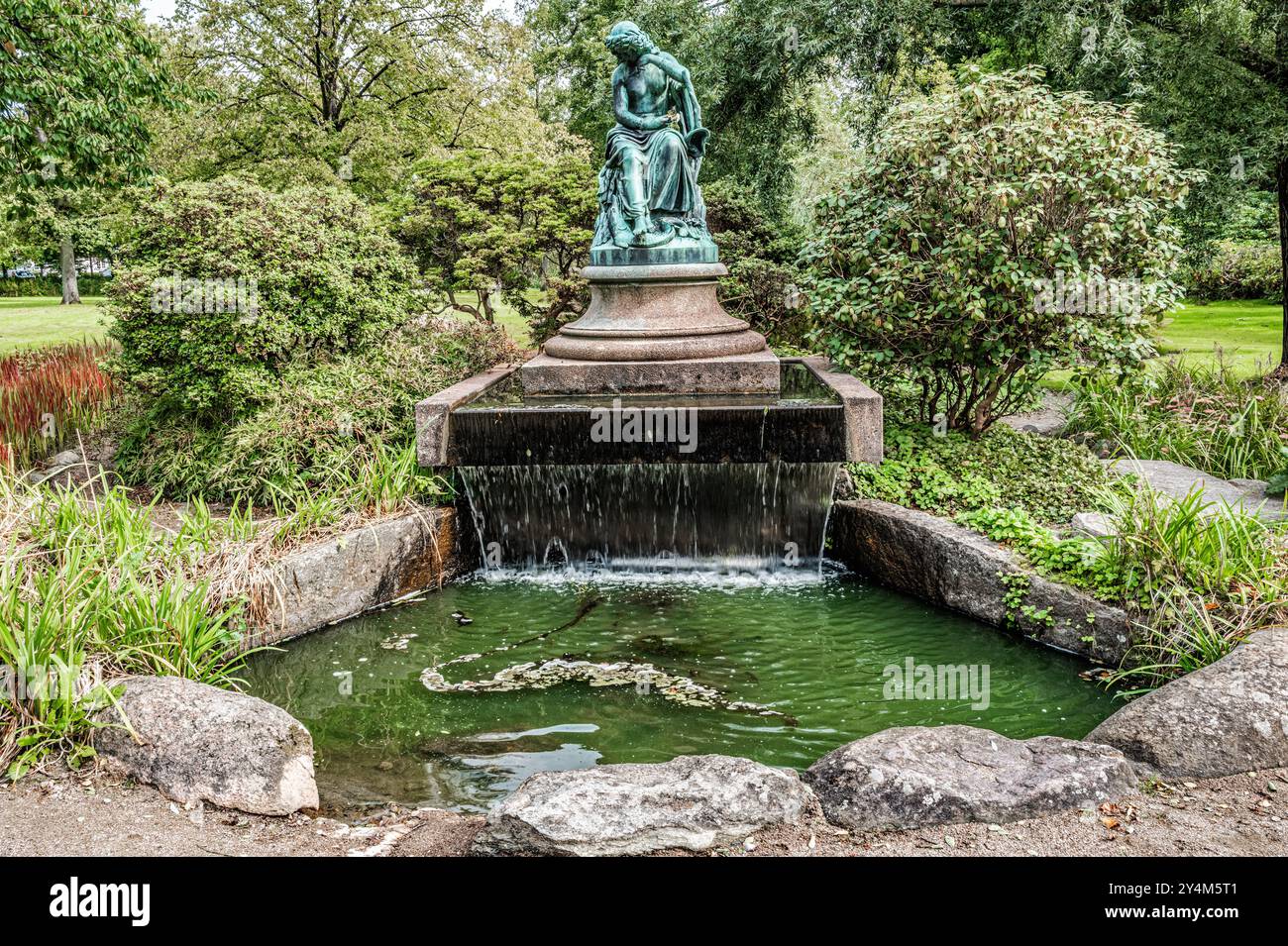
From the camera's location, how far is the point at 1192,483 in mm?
6652

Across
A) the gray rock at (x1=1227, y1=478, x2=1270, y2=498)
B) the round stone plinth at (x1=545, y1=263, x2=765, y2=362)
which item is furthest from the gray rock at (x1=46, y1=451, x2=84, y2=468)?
the gray rock at (x1=1227, y1=478, x2=1270, y2=498)

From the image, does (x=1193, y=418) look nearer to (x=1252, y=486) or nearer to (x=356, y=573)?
(x=1252, y=486)

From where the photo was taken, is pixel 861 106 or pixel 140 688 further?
pixel 861 106

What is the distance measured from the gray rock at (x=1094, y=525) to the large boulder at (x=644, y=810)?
10.8 feet

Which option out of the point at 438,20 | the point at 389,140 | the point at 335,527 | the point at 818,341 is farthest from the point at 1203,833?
the point at 438,20

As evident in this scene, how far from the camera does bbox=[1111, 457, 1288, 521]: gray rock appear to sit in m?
6.91

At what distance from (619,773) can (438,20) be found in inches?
759

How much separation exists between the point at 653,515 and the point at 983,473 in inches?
104

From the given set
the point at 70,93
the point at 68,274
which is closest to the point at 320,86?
the point at 70,93

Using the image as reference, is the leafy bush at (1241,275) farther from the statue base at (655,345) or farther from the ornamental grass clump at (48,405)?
the ornamental grass clump at (48,405)

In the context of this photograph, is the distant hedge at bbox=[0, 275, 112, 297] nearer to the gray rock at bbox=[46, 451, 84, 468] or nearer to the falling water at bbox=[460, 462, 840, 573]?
the gray rock at bbox=[46, 451, 84, 468]

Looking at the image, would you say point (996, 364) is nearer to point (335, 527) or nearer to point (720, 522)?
point (720, 522)

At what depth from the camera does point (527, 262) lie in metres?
14.1

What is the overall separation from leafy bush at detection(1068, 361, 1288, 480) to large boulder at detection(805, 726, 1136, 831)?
17.1 feet
